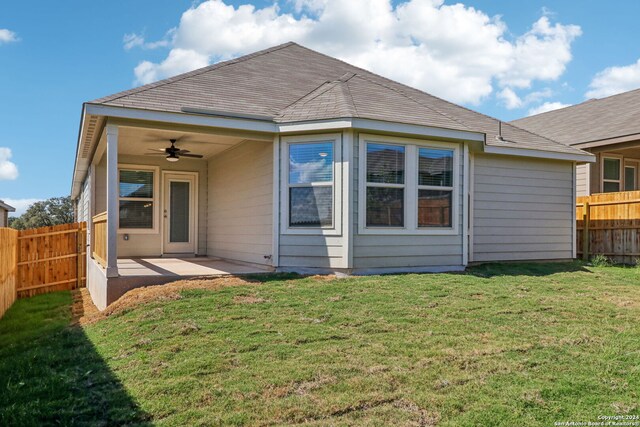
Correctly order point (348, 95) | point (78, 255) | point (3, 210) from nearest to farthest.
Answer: point (348, 95) < point (78, 255) < point (3, 210)

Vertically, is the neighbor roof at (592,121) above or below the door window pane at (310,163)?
above

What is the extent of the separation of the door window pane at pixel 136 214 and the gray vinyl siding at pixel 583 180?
1196 cm

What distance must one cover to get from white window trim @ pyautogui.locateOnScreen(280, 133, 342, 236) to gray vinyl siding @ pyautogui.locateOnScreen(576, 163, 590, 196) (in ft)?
30.0

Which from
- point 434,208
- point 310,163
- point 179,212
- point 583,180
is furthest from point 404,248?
point 583,180

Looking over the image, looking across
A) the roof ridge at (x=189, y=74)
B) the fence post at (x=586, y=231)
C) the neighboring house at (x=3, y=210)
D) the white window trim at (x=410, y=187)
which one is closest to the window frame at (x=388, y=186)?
the white window trim at (x=410, y=187)

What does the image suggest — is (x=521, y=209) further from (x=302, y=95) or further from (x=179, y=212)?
(x=179, y=212)

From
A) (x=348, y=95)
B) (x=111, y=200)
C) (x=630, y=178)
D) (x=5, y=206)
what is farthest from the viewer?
(x=5, y=206)

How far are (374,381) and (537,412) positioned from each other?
1132 mm

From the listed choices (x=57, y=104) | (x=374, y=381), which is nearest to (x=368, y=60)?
(x=57, y=104)

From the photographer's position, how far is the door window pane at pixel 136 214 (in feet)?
38.0

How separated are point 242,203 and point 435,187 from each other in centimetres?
399

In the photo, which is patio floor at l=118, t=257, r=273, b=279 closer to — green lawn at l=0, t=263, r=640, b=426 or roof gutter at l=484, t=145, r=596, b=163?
green lawn at l=0, t=263, r=640, b=426

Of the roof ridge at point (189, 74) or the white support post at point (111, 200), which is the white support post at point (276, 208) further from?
the white support post at point (111, 200)

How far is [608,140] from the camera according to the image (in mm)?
12766
